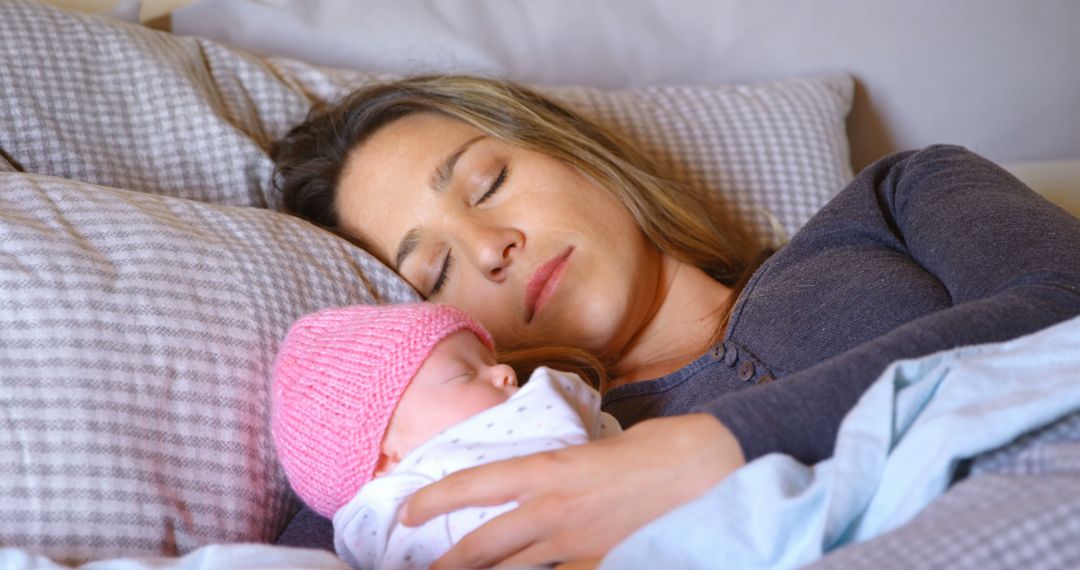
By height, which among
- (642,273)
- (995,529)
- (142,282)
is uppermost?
(995,529)

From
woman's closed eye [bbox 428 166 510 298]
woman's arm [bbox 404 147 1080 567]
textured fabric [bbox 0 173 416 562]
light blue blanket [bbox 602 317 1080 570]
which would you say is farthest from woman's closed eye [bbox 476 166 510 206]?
light blue blanket [bbox 602 317 1080 570]

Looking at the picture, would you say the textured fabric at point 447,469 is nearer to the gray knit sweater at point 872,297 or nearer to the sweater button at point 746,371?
the gray knit sweater at point 872,297

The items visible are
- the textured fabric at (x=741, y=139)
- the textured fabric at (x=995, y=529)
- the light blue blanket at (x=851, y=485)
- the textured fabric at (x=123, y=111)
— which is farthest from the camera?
the textured fabric at (x=741, y=139)

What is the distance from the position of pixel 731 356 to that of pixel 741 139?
0.63 meters

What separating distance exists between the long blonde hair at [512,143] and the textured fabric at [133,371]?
14.0 inches

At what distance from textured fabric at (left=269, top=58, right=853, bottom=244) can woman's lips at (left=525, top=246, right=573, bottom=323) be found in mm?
436

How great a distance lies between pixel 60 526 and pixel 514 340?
24.7 inches

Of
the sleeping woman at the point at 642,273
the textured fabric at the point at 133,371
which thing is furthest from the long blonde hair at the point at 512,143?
the textured fabric at the point at 133,371

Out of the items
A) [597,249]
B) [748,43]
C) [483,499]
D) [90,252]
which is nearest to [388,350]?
[483,499]

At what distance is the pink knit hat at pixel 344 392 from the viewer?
3.23 ft

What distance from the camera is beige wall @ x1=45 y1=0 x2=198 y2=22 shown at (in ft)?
5.80

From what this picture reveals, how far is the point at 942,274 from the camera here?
1198 millimetres

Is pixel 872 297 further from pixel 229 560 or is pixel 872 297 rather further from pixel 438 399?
pixel 229 560

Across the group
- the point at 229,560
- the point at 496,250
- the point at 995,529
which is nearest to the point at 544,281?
the point at 496,250
